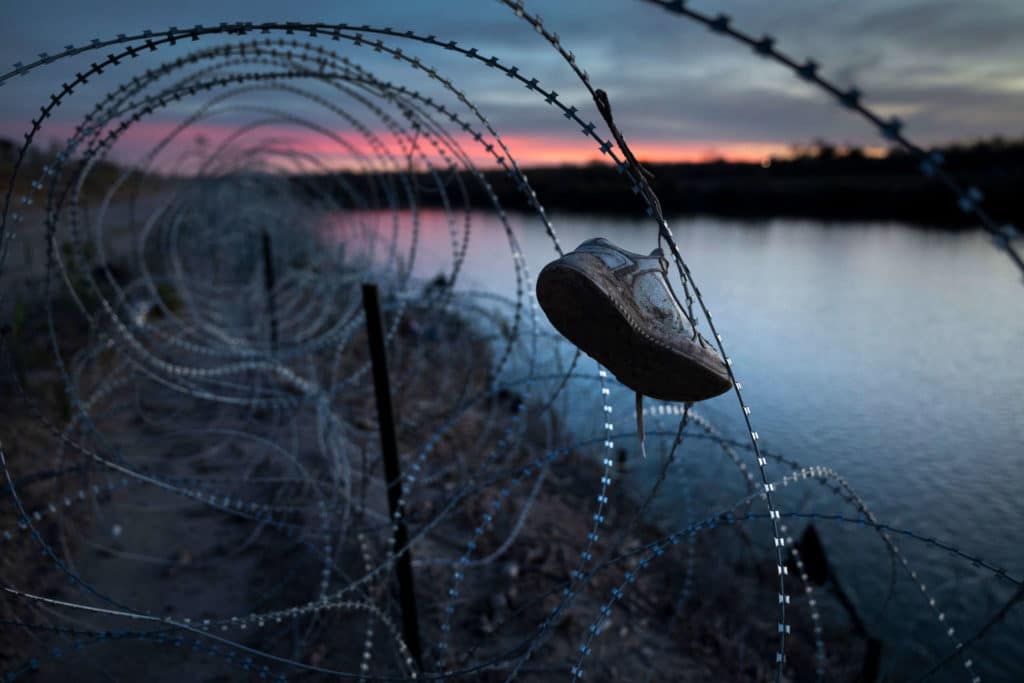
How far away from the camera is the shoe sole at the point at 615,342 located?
63.4 inches

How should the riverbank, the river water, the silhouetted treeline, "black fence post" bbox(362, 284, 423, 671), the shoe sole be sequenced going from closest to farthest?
the shoe sole → "black fence post" bbox(362, 284, 423, 671) → the riverbank → the river water → the silhouetted treeline

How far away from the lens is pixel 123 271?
12.0 metres

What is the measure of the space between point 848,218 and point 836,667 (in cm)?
2603

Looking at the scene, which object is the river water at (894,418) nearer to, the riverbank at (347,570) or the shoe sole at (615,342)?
the riverbank at (347,570)

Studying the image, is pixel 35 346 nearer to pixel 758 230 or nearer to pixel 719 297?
pixel 719 297

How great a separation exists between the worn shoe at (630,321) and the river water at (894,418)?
2.60 ft

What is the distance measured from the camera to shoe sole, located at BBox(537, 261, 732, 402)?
1.61 meters

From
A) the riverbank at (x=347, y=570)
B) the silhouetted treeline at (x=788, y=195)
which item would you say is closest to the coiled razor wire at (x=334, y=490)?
the riverbank at (x=347, y=570)

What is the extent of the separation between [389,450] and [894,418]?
6.10m

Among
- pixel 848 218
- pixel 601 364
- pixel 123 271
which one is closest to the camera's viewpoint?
pixel 601 364

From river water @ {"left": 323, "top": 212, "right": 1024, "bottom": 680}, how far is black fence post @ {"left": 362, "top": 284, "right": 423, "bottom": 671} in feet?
3.26

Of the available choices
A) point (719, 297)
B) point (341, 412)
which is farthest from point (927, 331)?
point (341, 412)

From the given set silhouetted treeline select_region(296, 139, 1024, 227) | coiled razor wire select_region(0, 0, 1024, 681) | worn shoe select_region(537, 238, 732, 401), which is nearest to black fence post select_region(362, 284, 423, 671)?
coiled razor wire select_region(0, 0, 1024, 681)

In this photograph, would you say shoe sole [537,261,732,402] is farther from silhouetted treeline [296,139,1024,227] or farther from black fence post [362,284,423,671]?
silhouetted treeline [296,139,1024,227]
